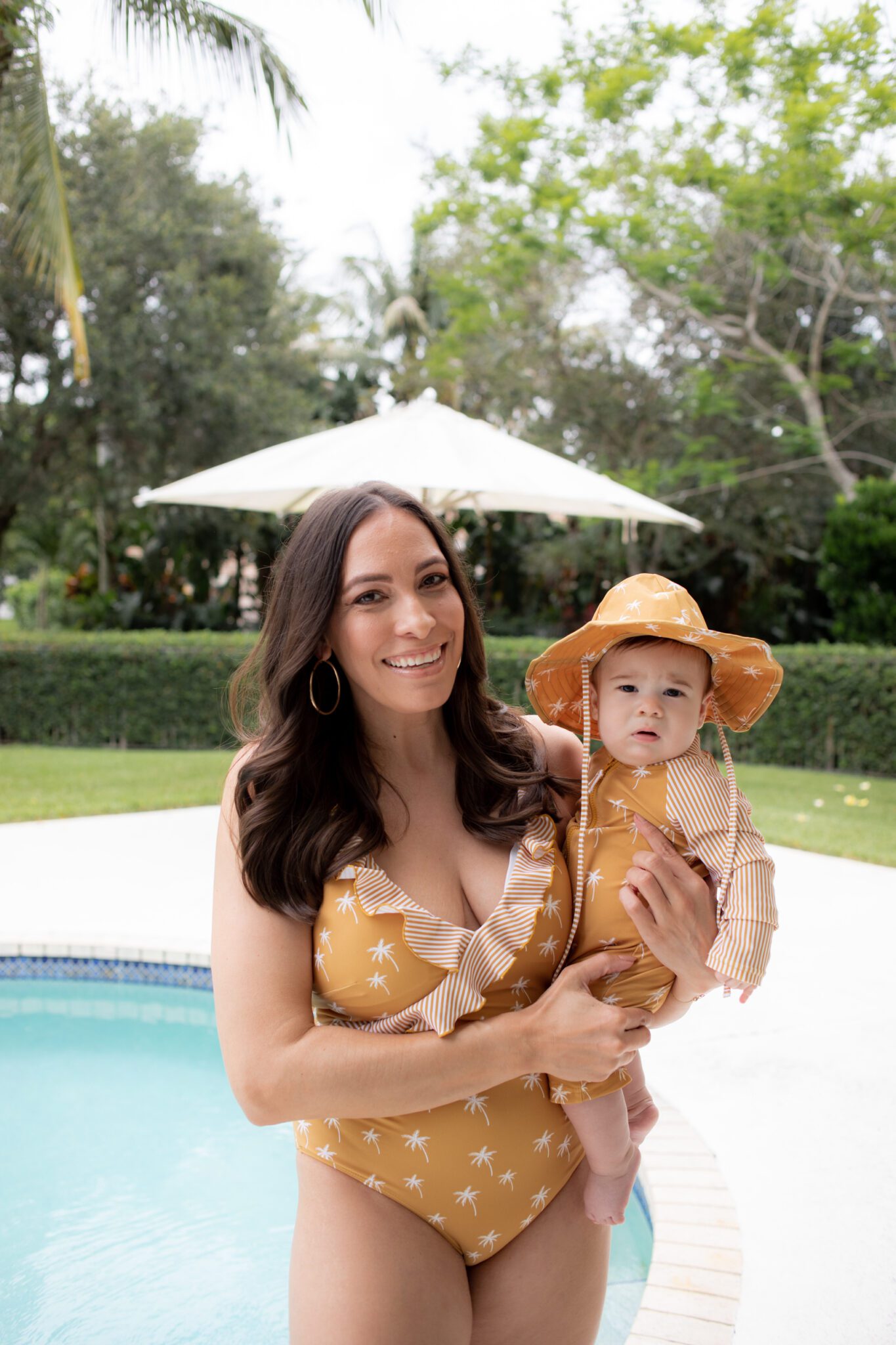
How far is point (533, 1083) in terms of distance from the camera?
166cm

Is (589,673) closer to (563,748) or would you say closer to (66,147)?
(563,748)

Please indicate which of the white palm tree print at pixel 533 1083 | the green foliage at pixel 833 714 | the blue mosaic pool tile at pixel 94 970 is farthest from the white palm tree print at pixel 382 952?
the green foliage at pixel 833 714

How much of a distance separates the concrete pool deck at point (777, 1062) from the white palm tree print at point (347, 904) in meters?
1.54

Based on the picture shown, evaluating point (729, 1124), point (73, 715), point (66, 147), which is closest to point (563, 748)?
point (729, 1124)

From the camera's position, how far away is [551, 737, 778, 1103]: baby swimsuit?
65.1 inches

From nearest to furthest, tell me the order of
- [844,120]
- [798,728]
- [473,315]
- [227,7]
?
[227,7] < [844,120] < [798,728] < [473,315]

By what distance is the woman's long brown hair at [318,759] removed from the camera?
61.6 inches

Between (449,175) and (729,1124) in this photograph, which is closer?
(729,1124)

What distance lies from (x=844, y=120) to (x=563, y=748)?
1118 cm

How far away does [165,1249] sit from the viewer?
4035 millimetres

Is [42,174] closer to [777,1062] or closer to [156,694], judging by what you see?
[156,694]

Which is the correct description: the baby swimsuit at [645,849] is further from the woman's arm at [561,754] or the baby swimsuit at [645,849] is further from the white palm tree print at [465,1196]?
the white palm tree print at [465,1196]

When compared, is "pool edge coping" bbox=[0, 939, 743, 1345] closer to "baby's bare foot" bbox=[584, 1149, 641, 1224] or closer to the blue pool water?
the blue pool water

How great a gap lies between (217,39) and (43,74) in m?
1.50
